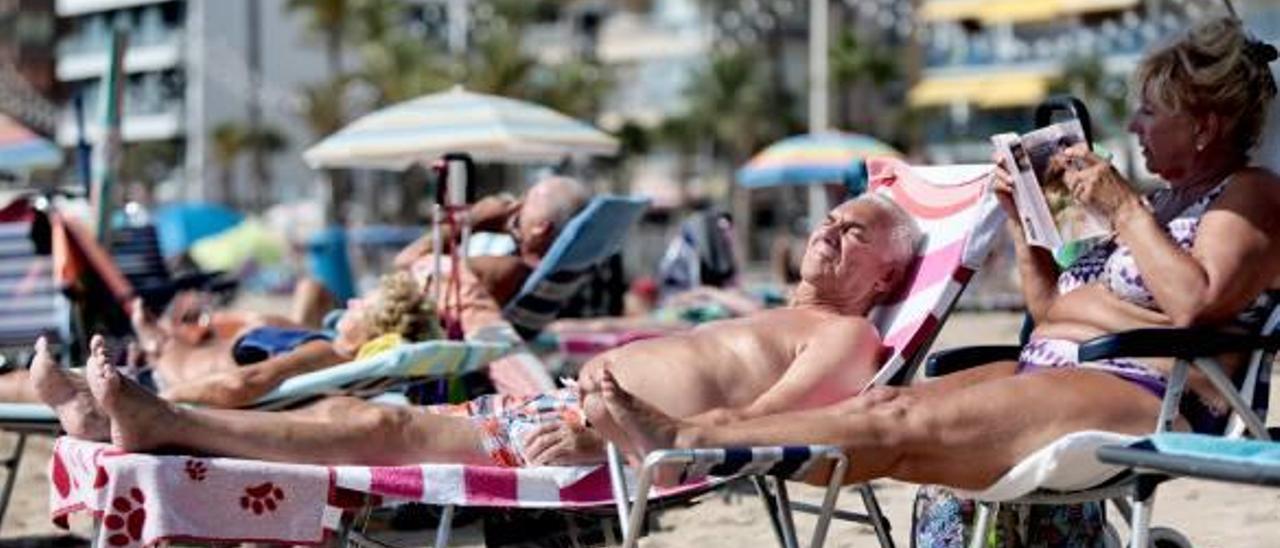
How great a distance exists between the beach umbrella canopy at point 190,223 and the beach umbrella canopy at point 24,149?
11391mm

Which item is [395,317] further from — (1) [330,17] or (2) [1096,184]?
(1) [330,17]

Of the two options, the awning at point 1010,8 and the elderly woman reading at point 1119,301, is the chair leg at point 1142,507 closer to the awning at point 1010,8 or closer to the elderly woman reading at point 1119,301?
the elderly woman reading at point 1119,301

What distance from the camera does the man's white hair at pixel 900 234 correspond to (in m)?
4.24

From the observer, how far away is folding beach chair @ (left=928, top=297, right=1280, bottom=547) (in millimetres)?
3180

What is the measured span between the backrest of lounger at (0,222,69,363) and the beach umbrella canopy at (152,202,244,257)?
53.6ft

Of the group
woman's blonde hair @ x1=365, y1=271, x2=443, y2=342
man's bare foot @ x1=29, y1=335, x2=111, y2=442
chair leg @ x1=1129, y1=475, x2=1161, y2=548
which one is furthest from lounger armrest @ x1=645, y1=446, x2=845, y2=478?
woman's blonde hair @ x1=365, y1=271, x2=443, y2=342

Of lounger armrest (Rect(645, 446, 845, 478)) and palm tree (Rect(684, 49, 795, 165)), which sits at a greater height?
lounger armrest (Rect(645, 446, 845, 478))

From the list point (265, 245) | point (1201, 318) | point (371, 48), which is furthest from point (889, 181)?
point (371, 48)

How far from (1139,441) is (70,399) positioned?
2121mm

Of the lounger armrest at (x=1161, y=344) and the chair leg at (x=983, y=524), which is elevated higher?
the lounger armrest at (x=1161, y=344)

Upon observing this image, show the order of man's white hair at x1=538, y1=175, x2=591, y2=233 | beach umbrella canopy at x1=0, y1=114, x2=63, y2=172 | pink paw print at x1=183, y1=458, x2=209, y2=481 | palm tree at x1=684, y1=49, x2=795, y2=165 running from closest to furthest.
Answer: pink paw print at x1=183, y1=458, x2=209, y2=481 → man's white hair at x1=538, y1=175, x2=591, y2=233 → beach umbrella canopy at x1=0, y1=114, x2=63, y2=172 → palm tree at x1=684, y1=49, x2=795, y2=165

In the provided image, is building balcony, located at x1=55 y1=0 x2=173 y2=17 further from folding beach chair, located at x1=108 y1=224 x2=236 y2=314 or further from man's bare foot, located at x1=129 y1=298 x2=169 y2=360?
man's bare foot, located at x1=129 y1=298 x2=169 y2=360

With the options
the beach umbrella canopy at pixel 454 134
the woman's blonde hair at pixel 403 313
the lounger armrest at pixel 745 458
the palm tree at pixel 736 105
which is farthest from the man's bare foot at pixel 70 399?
the palm tree at pixel 736 105

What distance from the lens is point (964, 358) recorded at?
4.11 metres
